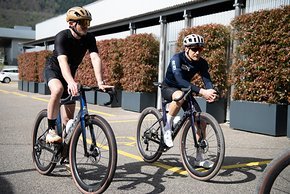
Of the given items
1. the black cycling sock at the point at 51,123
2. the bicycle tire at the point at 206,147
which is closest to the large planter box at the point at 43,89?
the black cycling sock at the point at 51,123

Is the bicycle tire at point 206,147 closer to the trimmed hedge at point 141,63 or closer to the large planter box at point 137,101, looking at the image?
the large planter box at point 137,101

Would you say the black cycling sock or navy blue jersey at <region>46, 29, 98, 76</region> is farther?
the black cycling sock

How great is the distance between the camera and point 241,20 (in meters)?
9.28

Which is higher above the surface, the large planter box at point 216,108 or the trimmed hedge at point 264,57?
the trimmed hedge at point 264,57

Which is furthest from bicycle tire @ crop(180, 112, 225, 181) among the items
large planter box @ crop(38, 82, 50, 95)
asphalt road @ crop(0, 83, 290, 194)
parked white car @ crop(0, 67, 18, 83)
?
parked white car @ crop(0, 67, 18, 83)

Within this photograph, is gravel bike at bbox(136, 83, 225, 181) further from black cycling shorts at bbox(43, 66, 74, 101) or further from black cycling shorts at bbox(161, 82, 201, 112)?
black cycling shorts at bbox(43, 66, 74, 101)

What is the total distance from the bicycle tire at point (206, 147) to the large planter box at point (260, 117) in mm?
3937

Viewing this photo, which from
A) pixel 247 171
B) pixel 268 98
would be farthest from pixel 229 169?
pixel 268 98

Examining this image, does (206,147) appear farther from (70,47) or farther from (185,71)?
(70,47)

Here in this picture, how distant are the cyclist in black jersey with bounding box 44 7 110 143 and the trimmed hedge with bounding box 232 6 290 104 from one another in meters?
5.25

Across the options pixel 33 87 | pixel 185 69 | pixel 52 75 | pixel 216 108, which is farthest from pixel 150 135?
pixel 33 87

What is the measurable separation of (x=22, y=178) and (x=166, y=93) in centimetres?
228

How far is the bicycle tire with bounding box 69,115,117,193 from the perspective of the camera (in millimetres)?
3711

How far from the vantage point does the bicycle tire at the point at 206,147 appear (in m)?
4.44
